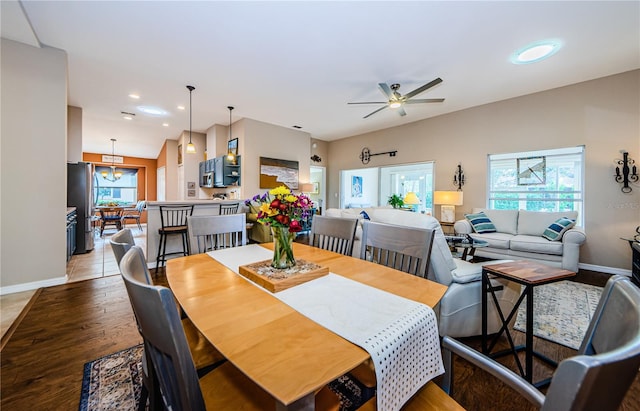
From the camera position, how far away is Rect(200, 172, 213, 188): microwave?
6.26 meters

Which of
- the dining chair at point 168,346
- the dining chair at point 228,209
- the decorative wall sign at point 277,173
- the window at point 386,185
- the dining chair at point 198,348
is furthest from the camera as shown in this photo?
the window at point 386,185

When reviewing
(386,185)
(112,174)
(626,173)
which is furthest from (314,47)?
(112,174)

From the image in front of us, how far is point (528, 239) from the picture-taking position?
390cm

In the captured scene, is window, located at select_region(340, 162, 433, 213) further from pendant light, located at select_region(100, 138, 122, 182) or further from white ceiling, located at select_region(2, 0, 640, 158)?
pendant light, located at select_region(100, 138, 122, 182)

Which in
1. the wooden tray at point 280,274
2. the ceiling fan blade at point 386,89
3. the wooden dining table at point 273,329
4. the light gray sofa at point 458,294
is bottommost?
Result: the light gray sofa at point 458,294

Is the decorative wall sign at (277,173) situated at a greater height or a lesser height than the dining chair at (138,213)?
greater

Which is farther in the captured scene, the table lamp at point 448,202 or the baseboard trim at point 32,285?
the table lamp at point 448,202

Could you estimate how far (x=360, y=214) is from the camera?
374 centimetres

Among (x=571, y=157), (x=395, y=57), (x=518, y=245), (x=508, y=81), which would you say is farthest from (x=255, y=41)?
(x=571, y=157)

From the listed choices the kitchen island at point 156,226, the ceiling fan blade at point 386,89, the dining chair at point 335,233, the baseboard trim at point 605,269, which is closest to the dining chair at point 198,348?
the dining chair at point 335,233

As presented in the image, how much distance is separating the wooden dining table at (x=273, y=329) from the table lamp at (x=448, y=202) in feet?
13.6

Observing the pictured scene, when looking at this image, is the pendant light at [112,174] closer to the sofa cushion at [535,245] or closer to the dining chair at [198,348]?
the dining chair at [198,348]

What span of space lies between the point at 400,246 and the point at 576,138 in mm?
4633

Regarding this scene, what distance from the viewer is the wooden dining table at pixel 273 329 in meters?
0.61
